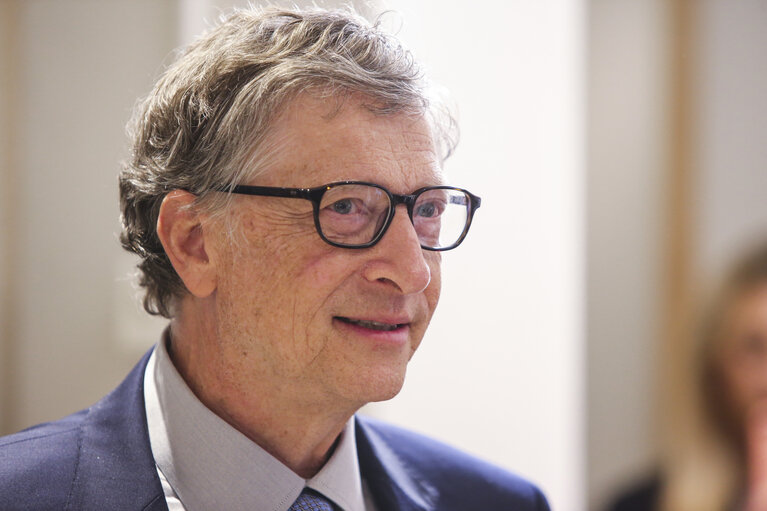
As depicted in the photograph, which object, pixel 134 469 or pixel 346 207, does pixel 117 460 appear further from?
pixel 346 207

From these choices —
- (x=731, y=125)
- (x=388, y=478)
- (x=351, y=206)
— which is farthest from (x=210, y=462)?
(x=731, y=125)

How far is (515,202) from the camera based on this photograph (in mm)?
2465

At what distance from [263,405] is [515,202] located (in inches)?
58.2

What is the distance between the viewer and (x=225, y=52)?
1196 mm

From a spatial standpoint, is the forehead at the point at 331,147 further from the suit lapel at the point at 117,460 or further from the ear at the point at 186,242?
the suit lapel at the point at 117,460

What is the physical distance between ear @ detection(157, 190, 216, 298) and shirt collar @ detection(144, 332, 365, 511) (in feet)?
0.51

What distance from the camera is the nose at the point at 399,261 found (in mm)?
1121

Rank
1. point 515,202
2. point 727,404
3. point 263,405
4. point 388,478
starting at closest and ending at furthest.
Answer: point 263,405 < point 388,478 < point 727,404 < point 515,202

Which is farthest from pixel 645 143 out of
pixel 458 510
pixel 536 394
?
pixel 458 510

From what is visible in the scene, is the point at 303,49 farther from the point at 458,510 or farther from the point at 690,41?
the point at 690,41

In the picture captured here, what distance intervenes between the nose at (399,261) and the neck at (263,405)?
0.22 meters

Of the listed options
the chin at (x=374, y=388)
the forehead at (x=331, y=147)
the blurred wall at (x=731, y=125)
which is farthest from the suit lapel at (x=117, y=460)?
the blurred wall at (x=731, y=125)

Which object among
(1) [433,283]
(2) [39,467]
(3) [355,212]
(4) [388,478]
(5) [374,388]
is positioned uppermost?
(3) [355,212]

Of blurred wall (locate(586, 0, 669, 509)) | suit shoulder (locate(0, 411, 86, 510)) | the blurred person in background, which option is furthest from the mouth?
blurred wall (locate(586, 0, 669, 509))
